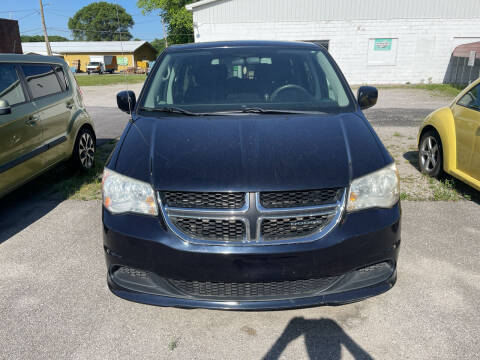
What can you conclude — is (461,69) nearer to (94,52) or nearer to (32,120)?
(32,120)

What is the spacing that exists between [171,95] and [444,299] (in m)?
2.67

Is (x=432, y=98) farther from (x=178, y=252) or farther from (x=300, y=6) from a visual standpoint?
(x=178, y=252)

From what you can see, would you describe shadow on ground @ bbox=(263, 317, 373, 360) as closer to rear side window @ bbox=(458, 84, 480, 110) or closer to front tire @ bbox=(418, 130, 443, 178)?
rear side window @ bbox=(458, 84, 480, 110)

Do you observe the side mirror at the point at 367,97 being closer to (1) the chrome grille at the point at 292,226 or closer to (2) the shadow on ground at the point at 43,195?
(1) the chrome grille at the point at 292,226

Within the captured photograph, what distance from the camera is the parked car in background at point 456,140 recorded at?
4.21m

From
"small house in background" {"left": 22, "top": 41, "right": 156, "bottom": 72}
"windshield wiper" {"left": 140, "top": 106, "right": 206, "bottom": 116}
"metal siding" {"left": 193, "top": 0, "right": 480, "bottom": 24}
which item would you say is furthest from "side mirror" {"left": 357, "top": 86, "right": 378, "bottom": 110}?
"small house in background" {"left": 22, "top": 41, "right": 156, "bottom": 72}

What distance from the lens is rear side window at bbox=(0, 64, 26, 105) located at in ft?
13.5

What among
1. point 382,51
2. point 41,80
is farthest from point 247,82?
point 382,51

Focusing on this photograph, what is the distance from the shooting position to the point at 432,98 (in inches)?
618

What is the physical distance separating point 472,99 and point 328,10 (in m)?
19.6

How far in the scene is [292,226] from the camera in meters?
2.06

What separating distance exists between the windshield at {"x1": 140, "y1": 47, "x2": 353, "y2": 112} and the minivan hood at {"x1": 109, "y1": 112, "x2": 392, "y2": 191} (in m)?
0.29

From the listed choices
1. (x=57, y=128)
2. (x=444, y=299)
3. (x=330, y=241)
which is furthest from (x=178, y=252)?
(x=57, y=128)

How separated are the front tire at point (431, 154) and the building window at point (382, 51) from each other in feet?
62.0
